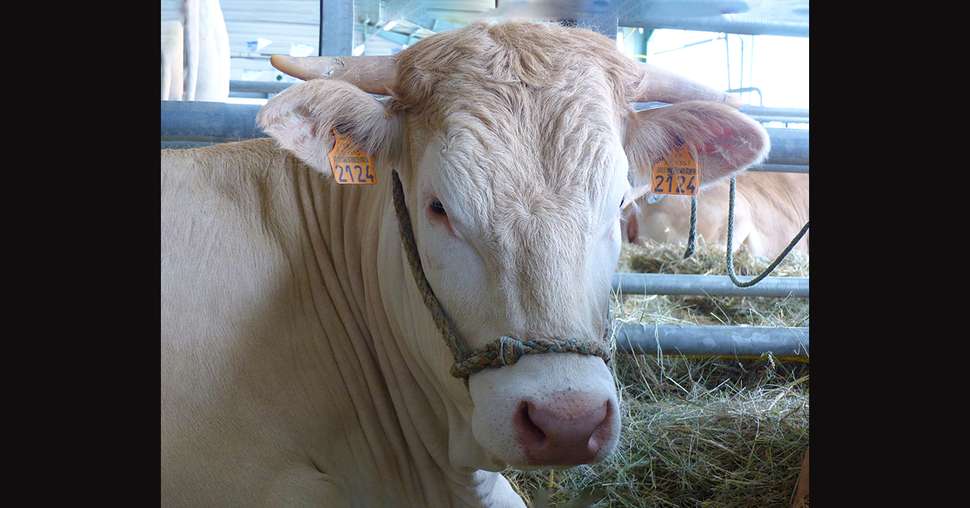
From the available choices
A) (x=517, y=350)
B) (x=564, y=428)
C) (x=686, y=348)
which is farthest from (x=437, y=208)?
(x=686, y=348)

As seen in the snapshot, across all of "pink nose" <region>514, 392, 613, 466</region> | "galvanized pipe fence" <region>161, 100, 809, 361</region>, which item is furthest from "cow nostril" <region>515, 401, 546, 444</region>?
"galvanized pipe fence" <region>161, 100, 809, 361</region>

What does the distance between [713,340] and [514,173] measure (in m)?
2.34

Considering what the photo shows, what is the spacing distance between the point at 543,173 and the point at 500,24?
2.06ft

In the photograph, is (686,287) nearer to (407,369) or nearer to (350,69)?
(407,369)

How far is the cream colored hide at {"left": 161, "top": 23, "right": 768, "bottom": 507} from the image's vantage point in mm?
2020

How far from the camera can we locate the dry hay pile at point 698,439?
3.41 metres

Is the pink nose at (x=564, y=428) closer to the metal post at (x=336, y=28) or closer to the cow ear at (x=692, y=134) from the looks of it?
the cow ear at (x=692, y=134)

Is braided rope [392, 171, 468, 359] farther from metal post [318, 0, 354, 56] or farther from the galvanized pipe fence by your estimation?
metal post [318, 0, 354, 56]

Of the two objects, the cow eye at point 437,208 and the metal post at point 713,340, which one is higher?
the cow eye at point 437,208

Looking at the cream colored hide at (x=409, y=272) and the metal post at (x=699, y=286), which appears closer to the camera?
the cream colored hide at (x=409, y=272)

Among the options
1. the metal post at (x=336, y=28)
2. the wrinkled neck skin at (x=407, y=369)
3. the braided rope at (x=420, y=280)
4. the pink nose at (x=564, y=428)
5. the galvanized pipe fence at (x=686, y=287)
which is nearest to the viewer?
the pink nose at (x=564, y=428)

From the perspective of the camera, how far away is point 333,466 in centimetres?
245

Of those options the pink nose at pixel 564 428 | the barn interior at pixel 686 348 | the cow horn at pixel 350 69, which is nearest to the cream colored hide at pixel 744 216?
the barn interior at pixel 686 348

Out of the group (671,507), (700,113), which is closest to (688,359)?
(671,507)
